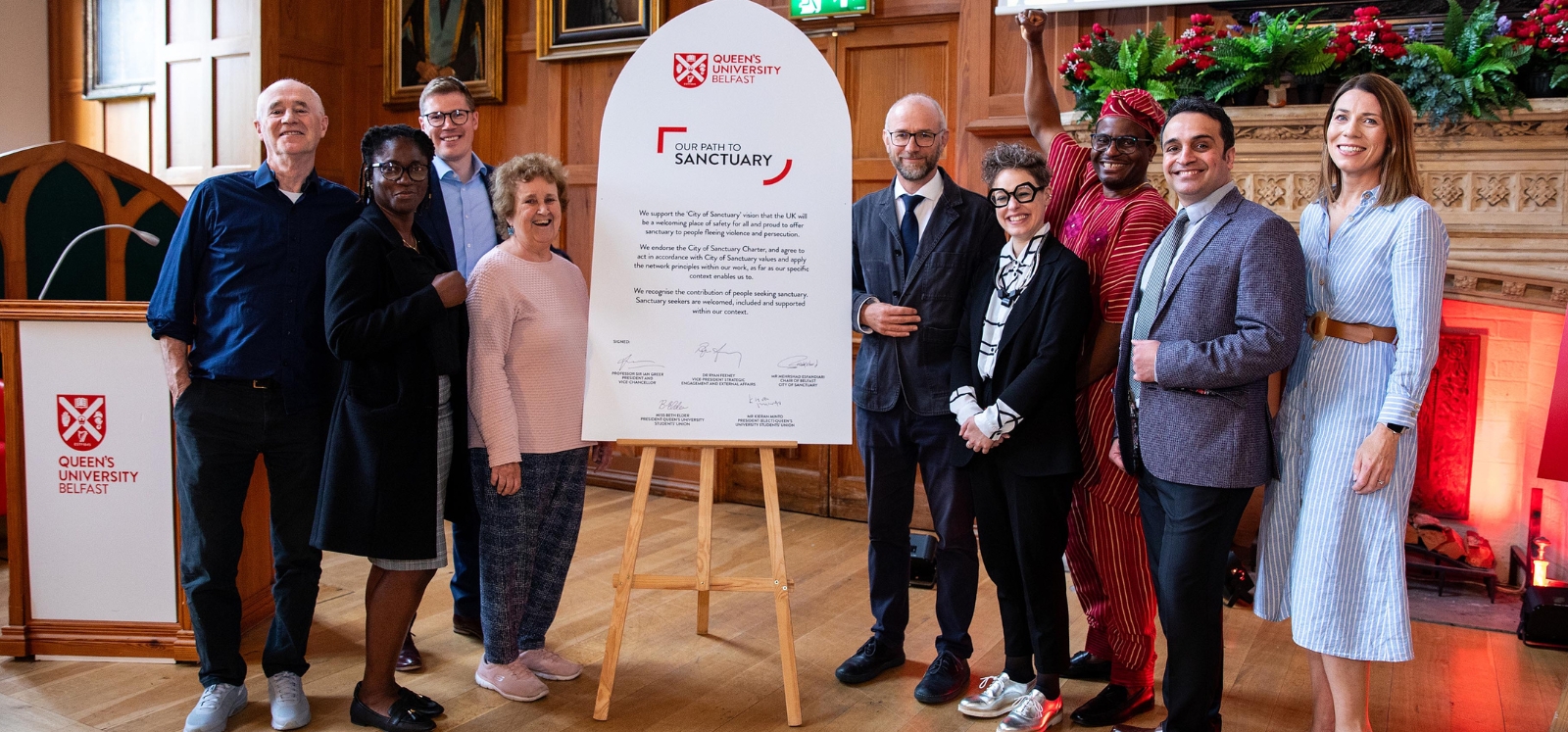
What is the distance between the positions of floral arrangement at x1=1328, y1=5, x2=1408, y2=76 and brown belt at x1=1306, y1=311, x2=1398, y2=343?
73.1 inches

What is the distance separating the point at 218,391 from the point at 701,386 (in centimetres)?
118

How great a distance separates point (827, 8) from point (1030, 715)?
336 cm

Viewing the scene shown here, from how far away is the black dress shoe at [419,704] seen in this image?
105 inches

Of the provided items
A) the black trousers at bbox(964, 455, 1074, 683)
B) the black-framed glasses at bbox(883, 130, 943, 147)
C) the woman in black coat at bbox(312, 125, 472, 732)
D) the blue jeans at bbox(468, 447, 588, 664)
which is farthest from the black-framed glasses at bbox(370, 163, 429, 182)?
the black trousers at bbox(964, 455, 1074, 683)

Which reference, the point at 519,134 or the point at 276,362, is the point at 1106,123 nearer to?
the point at 276,362

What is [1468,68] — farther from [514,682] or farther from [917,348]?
[514,682]

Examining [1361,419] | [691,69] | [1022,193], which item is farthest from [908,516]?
[691,69]

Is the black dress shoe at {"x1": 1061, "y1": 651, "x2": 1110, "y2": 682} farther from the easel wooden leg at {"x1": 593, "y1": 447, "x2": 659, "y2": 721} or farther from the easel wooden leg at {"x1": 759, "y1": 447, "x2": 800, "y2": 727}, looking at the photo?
the easel wooden leg at {"x1": 593, "y1": 447, "x2": 659, "y2": 721}

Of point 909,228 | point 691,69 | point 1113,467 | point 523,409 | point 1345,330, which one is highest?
point 691,69

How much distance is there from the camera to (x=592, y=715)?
274 centimetres

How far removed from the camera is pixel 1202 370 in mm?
2199

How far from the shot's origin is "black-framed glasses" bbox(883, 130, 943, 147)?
2740 millimetres

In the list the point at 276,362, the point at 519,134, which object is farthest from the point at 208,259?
the point at 519,134

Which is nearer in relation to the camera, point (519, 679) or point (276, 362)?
point (276, 362)
